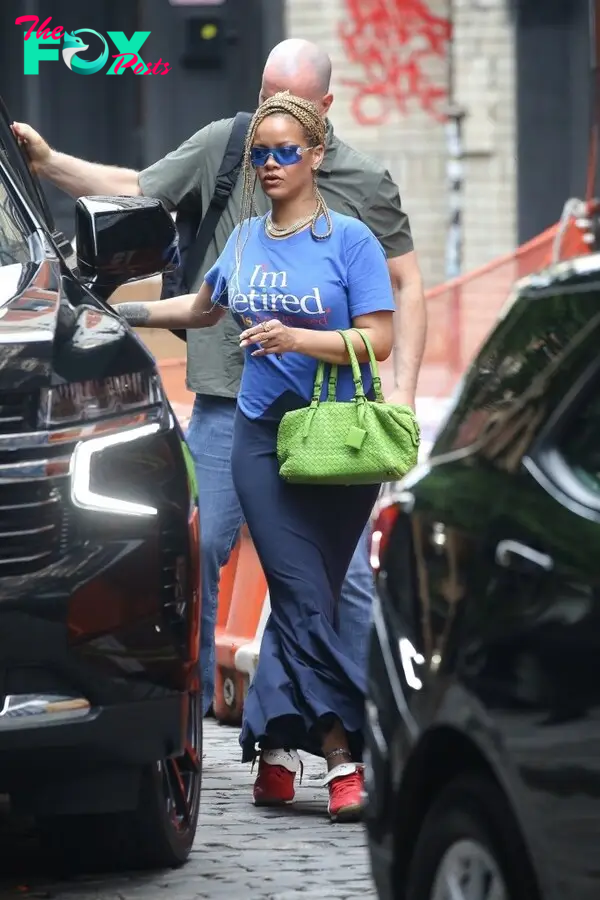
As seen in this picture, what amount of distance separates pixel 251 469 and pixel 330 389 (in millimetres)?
325

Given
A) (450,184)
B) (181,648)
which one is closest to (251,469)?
(181,648)

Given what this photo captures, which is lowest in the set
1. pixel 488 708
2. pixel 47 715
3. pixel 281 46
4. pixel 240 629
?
pixel 240 629

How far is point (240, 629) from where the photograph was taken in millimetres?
8641

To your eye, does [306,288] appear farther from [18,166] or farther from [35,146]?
[35,146]

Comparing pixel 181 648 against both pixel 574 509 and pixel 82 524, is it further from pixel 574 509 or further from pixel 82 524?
pixel 574 509

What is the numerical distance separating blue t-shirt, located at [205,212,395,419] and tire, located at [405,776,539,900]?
8.43ft

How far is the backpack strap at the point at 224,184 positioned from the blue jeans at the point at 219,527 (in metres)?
0.46

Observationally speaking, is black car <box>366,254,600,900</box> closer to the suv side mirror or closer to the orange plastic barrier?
the suv side mirror

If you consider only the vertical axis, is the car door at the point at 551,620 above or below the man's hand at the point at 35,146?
below

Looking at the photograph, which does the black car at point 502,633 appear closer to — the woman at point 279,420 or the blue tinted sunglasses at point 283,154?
the woman at point 279,420

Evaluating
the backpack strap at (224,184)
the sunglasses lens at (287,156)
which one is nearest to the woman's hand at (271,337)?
the sunglasses lens at (287,156)

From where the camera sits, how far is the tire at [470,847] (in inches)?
147

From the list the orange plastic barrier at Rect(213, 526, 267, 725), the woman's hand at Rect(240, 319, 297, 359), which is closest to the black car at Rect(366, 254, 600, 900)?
the woman's hand at Rect(240, 319, 297, 359)

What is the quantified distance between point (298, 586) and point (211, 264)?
1186 millimetres
